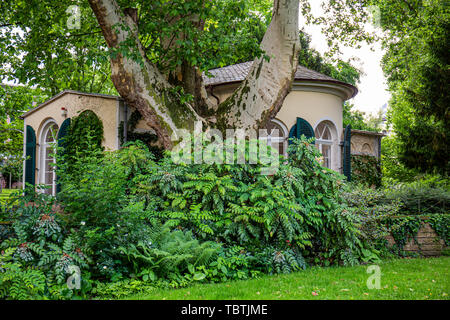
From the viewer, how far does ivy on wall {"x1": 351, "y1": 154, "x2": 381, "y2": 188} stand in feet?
51.6

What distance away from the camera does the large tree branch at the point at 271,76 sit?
8758 millimetres

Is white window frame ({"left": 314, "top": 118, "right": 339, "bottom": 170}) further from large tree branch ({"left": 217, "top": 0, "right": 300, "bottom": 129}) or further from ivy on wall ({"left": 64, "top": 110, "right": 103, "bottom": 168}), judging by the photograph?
ivy on wall ({"left": 64, "top": 110, "right": 103, "bottom": 168})

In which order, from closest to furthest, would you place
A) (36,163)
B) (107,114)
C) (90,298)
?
(90,298) < (107,114) < (36,163)

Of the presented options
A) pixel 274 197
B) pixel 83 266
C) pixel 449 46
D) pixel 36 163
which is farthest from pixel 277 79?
pixel 36 163

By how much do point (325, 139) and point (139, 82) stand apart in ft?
26.1

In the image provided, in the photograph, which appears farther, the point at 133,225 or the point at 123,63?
the point at 123,63

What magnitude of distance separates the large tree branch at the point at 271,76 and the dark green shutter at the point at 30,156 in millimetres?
8433

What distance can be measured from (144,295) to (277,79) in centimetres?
619

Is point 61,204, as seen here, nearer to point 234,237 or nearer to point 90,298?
point 90,298

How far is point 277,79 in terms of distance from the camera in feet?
29.5

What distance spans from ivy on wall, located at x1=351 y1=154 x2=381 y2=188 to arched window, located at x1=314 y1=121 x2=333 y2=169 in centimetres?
237

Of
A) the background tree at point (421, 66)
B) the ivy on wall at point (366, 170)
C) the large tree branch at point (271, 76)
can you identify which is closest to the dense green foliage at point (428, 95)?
the background tree at point (421, 66)

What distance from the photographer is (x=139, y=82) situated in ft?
27.9
